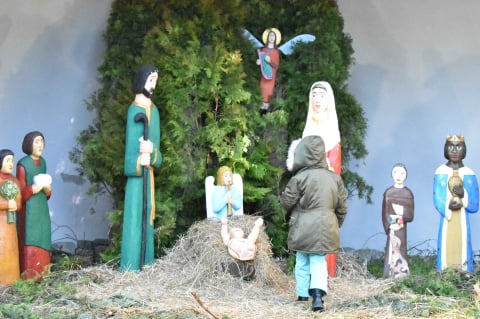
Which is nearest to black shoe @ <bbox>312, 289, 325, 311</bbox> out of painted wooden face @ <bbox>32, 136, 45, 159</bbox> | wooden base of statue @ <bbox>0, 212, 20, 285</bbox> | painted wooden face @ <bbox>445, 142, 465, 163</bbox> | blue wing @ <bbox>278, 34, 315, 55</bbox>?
painted wooden face @ <bbox>445, 142, 465, 163</bbox>

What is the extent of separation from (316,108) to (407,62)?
2.45 m

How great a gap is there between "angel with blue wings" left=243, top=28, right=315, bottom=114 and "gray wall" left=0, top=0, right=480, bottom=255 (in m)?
1.39

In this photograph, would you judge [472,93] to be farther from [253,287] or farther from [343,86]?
[253,287]

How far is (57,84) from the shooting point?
1152cm

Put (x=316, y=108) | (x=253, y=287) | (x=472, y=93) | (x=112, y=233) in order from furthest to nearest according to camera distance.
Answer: (x=472, y=93) → (x=112, y=233) → (x=316, y=108) → (x=253, y=287)

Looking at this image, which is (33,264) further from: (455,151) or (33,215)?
(455,151)

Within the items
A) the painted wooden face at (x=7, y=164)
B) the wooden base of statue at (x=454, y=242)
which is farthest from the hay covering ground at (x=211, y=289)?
→ the painted wooden face at (x=7, y=164)

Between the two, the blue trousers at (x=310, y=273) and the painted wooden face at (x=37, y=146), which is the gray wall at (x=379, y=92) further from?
the blue trousers at (x=310, y=273)

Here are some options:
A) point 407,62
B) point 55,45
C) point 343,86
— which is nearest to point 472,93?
point 407,62

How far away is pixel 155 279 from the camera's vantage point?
966 cm

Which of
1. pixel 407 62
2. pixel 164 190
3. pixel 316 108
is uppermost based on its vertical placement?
pixel 407 62

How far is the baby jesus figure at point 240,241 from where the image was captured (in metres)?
9.62

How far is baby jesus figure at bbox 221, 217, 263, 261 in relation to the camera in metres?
9.62

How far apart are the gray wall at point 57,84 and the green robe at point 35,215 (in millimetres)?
1505
